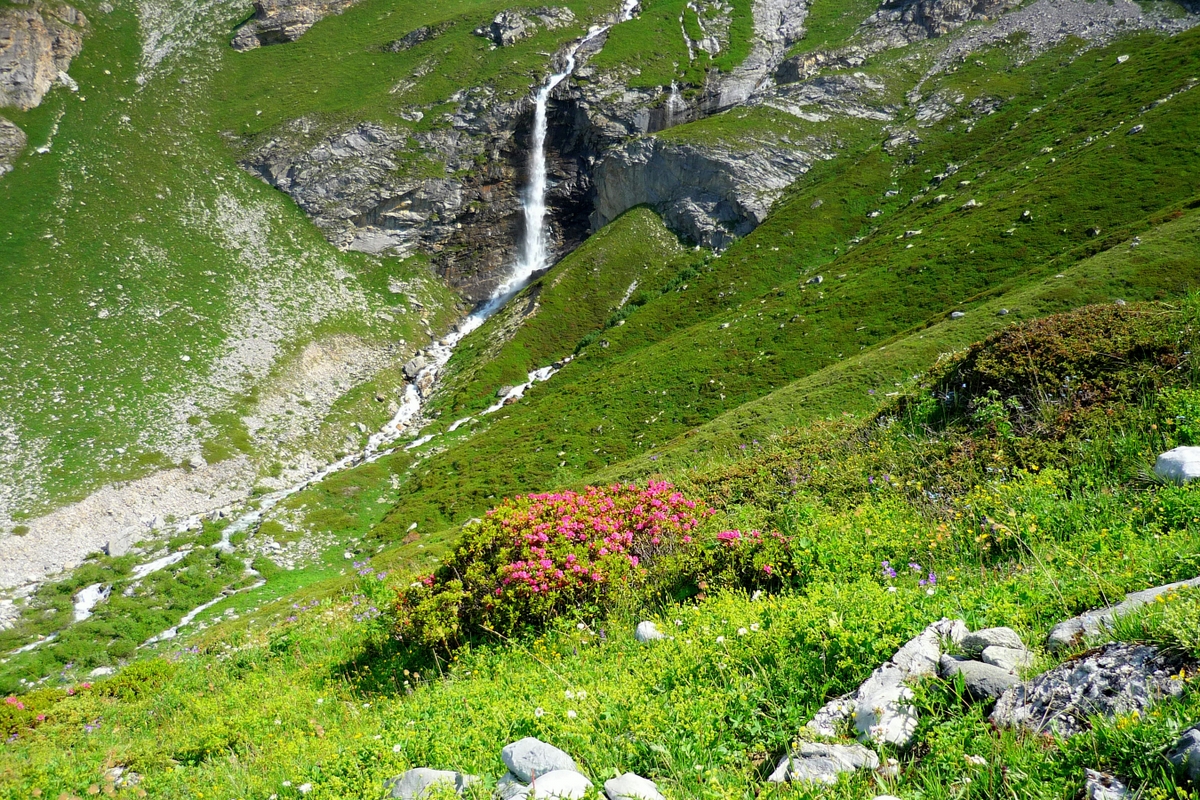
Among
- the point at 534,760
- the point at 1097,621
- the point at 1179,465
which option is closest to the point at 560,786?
the point at 534,760

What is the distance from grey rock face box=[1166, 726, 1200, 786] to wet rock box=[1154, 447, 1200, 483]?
524 centimetres

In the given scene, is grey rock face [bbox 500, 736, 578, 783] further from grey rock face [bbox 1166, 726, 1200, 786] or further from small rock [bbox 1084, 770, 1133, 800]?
grey rock face [bbox 1166, 726, 1200, 786]

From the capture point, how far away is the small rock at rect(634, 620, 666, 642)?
6974mm

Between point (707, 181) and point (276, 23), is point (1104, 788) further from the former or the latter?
point (276, 23)

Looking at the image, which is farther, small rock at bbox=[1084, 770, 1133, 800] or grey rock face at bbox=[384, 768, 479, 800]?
grey rock face at bbox=[384, 768, 479, 800]

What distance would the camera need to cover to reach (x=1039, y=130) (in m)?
64.9

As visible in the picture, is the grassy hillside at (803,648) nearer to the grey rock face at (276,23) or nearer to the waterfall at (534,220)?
the waterfall at (534,220)

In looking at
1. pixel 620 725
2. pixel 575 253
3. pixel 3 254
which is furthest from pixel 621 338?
pixel 3 254

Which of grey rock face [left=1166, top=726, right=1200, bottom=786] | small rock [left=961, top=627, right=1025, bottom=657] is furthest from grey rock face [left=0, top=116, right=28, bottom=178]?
grey rock face [left=1166, top=726, right=1200, bottom=786]

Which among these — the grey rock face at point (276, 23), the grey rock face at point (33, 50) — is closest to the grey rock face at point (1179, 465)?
the grey rock face at point (33, 50)

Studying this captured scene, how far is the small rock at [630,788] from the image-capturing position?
3959 mm

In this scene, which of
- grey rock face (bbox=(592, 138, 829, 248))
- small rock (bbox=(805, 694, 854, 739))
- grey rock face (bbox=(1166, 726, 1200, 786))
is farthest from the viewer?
grey rock face (bbox=(592, 138, 829, 248))

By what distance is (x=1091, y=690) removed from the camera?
3.70 meters

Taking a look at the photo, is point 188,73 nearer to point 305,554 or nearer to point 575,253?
point 575,253
